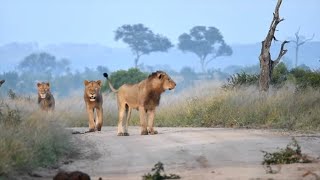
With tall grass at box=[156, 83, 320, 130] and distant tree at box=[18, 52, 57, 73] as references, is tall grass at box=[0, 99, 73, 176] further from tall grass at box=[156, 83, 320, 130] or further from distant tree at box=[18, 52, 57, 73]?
distant tree at box=[18, 52, 57, 73]

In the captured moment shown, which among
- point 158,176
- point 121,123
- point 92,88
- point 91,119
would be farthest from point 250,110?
point 158,176

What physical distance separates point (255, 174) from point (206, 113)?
13422mm

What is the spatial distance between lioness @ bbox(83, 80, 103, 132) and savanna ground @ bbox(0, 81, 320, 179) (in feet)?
3.07

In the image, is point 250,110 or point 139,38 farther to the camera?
point 139,38

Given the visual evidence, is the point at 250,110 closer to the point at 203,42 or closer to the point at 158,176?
the point at 158,176

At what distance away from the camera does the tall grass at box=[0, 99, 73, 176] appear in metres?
11.8

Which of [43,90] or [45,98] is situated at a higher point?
[43,90]

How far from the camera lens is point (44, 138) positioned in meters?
14.3

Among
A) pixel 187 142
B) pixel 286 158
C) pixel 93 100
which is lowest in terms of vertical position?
pixel 286 158

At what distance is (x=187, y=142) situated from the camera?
16.6 m

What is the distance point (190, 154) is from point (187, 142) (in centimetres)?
219

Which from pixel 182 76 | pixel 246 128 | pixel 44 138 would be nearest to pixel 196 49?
pixel 182 76

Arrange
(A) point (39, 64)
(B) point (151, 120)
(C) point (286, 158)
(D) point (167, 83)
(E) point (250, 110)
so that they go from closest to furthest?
1. (C) point (286, 158)
2. (D) point (167, 83)
3. (B) point (151, 120)
4. (E) point (250, 110)
5. (A) point (39, 64)

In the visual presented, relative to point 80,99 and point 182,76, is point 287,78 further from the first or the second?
point 182,76
